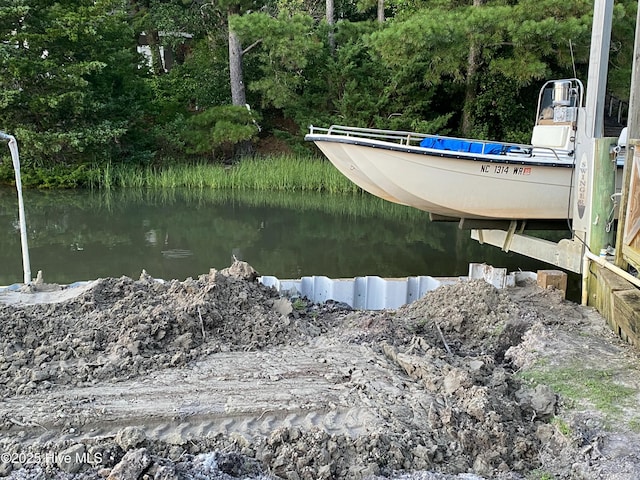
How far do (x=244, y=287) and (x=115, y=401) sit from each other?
1.52 metres

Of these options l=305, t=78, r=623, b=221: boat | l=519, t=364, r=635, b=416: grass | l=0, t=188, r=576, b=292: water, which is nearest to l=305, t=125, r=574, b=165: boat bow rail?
l=305, t=78, r=623, b=221: boat

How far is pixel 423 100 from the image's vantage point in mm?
15906

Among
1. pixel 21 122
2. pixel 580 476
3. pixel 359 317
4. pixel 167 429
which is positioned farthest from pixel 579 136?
pixel 21 122

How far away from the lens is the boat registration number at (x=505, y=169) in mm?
6500

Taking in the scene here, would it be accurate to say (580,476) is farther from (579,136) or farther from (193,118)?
(193,118)

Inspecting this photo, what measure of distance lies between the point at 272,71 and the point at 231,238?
24.1 ft

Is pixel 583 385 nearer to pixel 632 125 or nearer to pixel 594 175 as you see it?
pixel 632 125

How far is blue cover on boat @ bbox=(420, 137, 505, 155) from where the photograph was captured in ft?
22.2

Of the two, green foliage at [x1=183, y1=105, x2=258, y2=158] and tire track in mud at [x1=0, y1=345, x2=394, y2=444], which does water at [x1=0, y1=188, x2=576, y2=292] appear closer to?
green foliage at [x1=183, y1=105, x2=258, y2=158]

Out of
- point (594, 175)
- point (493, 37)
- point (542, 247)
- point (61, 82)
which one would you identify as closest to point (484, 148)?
point (542, 247)

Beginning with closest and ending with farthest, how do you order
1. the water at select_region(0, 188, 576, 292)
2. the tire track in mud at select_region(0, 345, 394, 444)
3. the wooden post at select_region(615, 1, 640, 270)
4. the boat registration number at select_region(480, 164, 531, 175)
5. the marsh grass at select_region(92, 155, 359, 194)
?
the tire track in mud at select_region(0, 345, 394, 444) → the wooden post at select_region(615, 1, 640, 270) → the boat registration number at select_region(480, 164, 531, 175) → the water at select_region(0, 188, 576, 292) → the marsh grass at select_region(92, 155, 359, 194)

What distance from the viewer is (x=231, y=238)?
31.2 ft

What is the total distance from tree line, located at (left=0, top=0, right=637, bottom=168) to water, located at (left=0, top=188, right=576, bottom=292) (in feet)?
8.63

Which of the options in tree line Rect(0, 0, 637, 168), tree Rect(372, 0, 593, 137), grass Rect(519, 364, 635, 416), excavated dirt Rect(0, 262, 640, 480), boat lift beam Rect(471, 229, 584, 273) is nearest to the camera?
excavated dirt Rect(0, 262, 640, 480)
